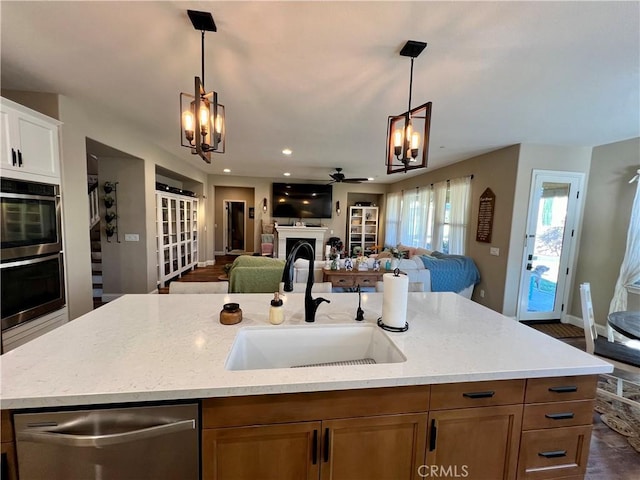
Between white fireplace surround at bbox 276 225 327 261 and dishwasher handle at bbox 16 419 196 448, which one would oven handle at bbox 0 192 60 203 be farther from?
white fireplace surround at bbox 276 225 327 261

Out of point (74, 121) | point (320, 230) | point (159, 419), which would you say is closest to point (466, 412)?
point (159, 419)

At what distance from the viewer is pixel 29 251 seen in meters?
2.33

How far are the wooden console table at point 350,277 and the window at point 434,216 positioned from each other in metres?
2.14

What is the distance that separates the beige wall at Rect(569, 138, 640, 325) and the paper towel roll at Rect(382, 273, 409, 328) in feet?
13.3

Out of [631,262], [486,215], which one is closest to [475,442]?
[631,262]

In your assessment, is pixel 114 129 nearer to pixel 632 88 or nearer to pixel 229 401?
pixel 229 401

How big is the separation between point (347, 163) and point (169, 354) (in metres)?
5.28

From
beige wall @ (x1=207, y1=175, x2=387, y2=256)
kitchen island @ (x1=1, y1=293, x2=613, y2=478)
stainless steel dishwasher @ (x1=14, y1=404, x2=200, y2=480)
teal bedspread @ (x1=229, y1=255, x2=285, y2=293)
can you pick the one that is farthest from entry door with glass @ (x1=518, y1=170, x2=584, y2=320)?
beige wall @ (x1=207, y1=175, x2=387, y2=256)

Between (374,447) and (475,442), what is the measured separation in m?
0.45

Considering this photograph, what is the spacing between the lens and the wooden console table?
3.98 m

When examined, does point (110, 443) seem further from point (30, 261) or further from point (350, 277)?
point (350, 277)

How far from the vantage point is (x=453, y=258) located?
15.1ft

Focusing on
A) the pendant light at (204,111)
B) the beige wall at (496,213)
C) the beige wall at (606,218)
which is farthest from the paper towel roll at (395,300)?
the beige wall at (606,218)

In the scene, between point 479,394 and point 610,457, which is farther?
point 610,457
